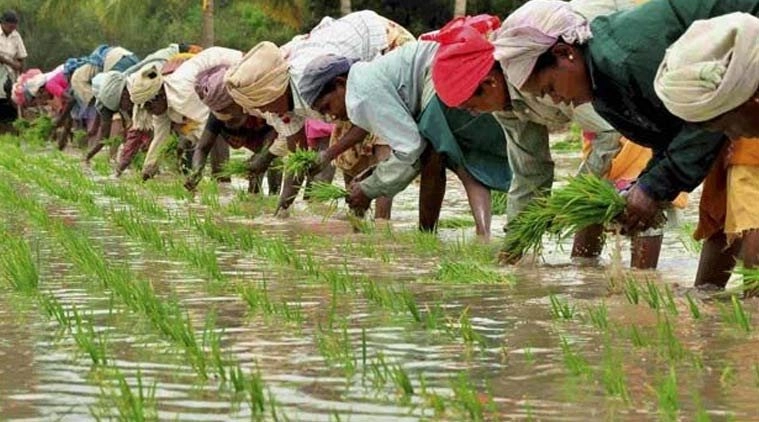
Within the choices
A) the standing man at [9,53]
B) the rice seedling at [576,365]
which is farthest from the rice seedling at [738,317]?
the standing man at [9,53]

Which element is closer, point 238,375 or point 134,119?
point 238,375

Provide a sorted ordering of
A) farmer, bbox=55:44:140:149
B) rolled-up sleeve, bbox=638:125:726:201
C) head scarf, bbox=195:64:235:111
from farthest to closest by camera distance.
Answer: farmer, bbox=55:44:140:149 < head scarf, bbox=195:64:235:111 < rolled-up sleeve, bbox=638:125:726:201

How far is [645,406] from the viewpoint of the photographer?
2896 mm

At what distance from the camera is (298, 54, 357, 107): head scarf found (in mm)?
7328

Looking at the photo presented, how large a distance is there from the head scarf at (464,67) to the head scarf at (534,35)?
40 cm

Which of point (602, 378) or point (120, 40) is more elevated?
point (602, 378)

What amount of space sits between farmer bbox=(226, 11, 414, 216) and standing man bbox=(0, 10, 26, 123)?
14.3m

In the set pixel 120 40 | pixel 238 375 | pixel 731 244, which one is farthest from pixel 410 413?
pixel 120 40

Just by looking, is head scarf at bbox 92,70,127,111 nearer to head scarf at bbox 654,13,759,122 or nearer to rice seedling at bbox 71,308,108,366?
rice seedling at bbox 71,308,108,366

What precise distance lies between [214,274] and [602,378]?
2443 millimetres

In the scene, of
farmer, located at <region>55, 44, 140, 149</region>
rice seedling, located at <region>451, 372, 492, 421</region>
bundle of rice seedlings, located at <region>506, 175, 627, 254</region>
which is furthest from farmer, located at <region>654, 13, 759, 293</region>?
farmer, located at <region>55, 44, 140, 149</region>

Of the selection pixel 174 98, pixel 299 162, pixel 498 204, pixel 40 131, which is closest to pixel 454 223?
pixel 498 204

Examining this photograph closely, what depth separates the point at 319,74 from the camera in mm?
7320

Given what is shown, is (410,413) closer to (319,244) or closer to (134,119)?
(319,244)
